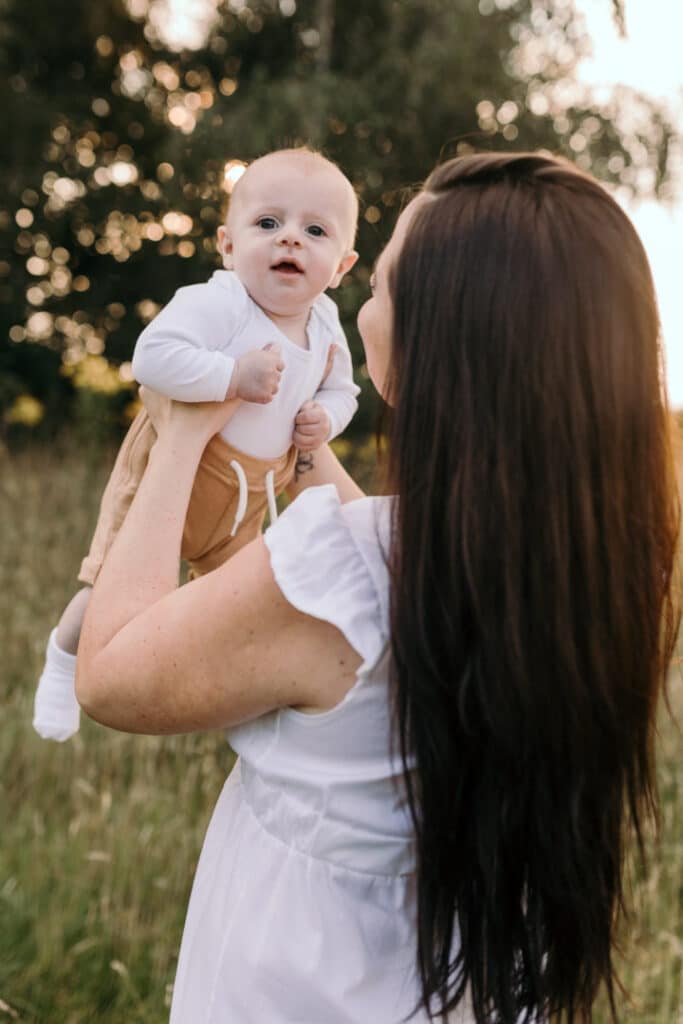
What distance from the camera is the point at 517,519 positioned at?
43.0 inches

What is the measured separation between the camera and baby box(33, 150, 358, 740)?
155cm

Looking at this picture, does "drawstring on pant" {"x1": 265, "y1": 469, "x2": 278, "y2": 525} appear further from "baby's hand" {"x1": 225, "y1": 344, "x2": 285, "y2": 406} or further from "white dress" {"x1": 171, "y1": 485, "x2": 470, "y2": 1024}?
Result: "white dress" {"x1": 171, "y1": 485, "x2": 470, "y2": 1024}

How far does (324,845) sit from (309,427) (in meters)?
0.67

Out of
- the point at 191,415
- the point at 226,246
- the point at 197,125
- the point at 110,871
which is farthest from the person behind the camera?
the point at 197,125

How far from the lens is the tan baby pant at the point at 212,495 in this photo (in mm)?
1582

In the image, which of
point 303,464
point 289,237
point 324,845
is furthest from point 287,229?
point 324,845

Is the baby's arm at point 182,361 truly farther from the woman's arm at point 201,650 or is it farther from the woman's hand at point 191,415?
the woman's arm at point 201,650

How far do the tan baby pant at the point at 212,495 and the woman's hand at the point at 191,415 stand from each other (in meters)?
0.10

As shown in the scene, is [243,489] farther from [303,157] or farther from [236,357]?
[303,157]

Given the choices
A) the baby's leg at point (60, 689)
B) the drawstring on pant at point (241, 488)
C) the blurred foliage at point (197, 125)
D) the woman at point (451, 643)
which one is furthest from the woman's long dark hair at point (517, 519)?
the blurred foliage at point (197, 125)

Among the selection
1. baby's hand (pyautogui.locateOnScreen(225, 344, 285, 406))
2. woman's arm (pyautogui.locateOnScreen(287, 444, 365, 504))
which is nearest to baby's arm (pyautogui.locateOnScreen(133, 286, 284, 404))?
baby's hand (pyautogui.locateOnScreen(225, 344, 285, 406))

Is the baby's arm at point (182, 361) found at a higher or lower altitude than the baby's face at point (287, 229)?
lower

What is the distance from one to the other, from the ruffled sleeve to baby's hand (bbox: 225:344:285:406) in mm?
328

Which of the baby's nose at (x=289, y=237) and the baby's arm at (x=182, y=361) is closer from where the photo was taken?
the baby's arm at (x=182, y=361)
